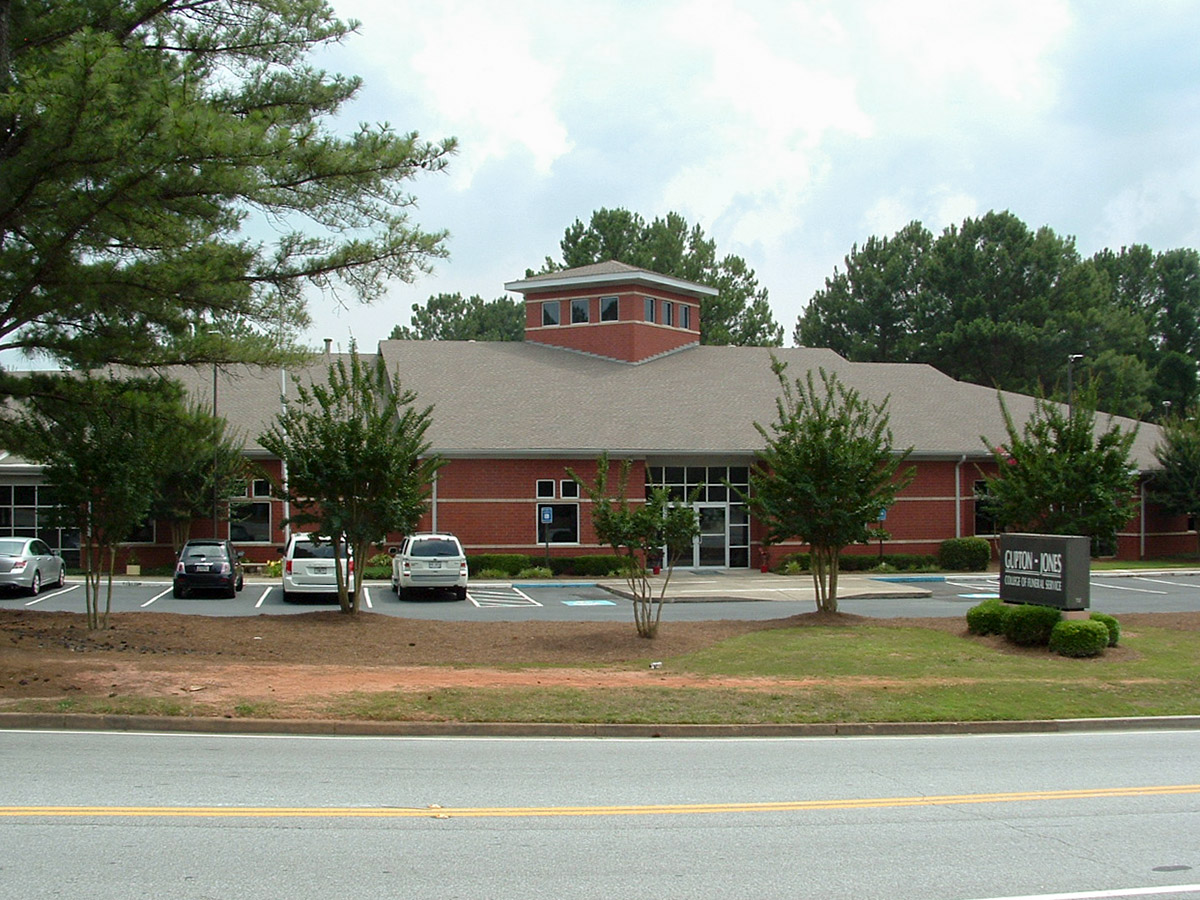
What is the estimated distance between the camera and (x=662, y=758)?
438 inches

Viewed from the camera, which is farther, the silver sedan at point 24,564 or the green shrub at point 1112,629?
the silver sedan at point 24,564

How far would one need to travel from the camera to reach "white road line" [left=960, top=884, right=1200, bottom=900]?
6.38 metres

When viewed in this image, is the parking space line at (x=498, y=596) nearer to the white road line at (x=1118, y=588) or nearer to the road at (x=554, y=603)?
the road at (x=554, y=603)

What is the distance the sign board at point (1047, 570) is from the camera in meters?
18.8

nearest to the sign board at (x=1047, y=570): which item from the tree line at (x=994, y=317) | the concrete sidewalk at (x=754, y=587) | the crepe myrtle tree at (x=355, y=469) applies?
the concrete sidewalk at (x=754, y=587)

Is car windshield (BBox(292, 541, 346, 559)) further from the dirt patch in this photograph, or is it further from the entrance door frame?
the entrance door frame

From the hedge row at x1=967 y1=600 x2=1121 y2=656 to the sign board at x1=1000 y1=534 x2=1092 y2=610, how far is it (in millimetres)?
233

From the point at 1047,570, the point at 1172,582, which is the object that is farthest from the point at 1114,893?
the point at 1172,582

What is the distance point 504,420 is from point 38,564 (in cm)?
1517

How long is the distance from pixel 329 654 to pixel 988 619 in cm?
1136

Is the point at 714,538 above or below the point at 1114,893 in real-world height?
above

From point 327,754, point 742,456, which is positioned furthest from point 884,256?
point 327,754

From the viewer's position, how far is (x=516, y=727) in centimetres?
1255

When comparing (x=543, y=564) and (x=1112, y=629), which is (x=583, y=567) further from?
(x=1112, y=629)
